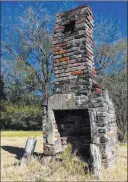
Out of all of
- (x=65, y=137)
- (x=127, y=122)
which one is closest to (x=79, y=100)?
(x=65, y=137)

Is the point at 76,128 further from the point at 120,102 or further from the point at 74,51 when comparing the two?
the point at 120,102

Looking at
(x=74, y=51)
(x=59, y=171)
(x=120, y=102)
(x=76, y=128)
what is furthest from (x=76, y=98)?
(x=120, y=102)

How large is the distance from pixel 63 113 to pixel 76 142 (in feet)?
2.81

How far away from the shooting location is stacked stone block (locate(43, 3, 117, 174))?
667cm

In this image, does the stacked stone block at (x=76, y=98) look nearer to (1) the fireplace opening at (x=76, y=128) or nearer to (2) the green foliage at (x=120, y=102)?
(1) the fireplace opening at (x=76, y=128)

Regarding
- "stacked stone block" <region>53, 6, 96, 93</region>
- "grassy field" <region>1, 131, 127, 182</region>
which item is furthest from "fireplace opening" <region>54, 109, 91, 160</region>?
"stacked stone block" <region>53, 6, 96, 93</region>

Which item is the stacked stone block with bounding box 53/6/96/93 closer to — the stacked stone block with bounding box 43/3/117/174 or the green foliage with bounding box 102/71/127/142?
the stacked stone block with bounding box 43/3/117/174

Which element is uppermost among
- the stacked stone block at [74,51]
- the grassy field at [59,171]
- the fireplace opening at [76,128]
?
the stacked stone block at [74,51]

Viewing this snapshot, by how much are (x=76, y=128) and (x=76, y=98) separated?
857 millimetres

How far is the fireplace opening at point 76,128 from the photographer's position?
7021 millimetres

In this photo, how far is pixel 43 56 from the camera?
17.8m

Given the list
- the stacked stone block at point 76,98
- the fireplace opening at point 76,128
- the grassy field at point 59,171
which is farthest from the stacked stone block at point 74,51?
the grassy field at point 59,171

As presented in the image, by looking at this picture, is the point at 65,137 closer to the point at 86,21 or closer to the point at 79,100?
the point at 79,100

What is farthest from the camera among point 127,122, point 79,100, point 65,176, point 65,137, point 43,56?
point 43,56
